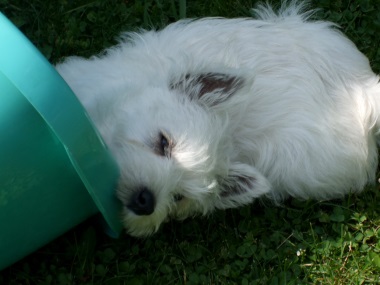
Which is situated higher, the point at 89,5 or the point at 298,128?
the point at 89,5

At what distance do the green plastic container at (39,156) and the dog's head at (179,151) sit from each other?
→ 0.20 m

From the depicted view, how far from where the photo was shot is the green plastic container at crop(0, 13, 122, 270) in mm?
2328

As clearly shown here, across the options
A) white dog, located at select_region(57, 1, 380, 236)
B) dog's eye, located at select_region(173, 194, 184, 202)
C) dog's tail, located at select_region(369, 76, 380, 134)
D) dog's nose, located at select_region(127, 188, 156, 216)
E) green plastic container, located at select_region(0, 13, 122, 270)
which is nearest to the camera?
green plastic container, located at select_region(0, 13, 122, 270)

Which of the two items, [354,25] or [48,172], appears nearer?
[48,172]

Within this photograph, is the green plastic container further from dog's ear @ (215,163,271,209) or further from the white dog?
dog's ear @ (215,163,271,209)

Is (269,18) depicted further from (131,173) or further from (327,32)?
(131,173)

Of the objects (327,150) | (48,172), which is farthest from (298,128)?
(48,172)

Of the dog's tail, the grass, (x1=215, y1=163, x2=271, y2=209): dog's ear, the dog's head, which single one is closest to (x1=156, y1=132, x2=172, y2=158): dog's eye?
the dog's head

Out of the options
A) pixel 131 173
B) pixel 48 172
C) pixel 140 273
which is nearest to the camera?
pixel 48 172

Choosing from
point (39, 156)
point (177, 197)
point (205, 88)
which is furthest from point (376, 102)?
point (39, 156)

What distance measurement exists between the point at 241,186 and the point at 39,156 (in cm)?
120

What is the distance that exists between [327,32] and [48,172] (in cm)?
196

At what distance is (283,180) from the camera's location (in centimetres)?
360

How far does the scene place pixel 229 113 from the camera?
345 cm
